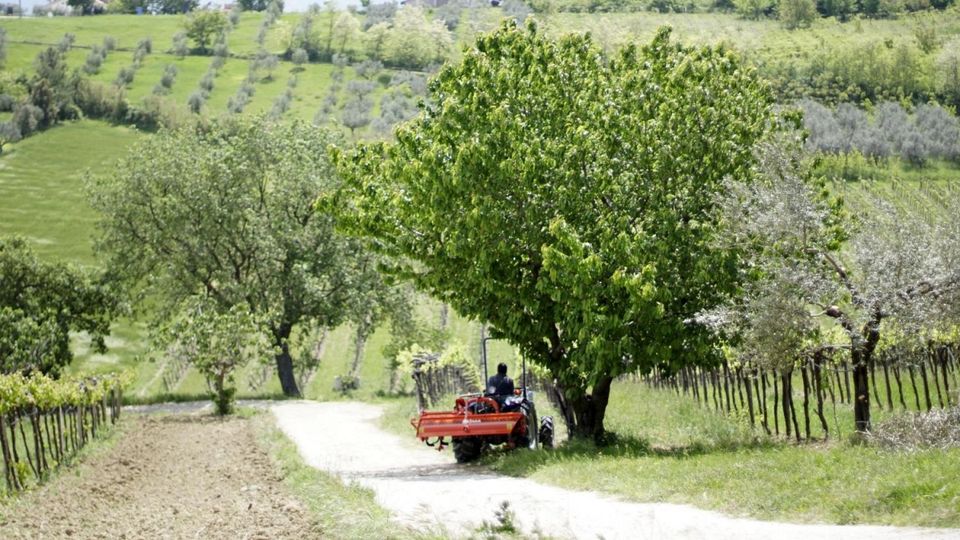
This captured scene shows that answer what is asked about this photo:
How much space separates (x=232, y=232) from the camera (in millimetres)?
51719

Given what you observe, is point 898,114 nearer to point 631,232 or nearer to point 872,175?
point 872,175

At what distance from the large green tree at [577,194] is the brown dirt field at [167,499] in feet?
20.1

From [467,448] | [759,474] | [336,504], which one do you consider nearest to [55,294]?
[467,448]

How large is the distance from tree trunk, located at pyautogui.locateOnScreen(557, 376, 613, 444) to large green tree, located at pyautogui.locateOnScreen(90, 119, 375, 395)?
91.4 ft

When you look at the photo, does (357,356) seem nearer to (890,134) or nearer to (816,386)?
(816,386)

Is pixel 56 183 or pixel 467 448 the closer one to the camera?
pixel 467 448

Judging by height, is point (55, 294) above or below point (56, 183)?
above

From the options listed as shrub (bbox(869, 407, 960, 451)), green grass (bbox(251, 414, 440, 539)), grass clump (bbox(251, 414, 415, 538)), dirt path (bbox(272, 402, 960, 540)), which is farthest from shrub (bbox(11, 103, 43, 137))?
shrub (bbox(869, 407, 960, 451))

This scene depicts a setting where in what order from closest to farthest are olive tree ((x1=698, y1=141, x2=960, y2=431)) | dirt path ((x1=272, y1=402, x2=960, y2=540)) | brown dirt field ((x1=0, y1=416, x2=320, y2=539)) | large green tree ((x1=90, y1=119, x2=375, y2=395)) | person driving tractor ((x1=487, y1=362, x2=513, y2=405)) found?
dirt path ((x1=272, y1=402, x2=960, y2=540)) < brown dirt field ((x1=0, y1=416, x2=320, y2=539)) < olive tree ((x1=698, y1=141, x2=960, y2=431)) < person driving tractor ((x1=487, y1=362, x2=513, y2=405)) < large green tree ((x1=90, y1=119, x2=375, y2=395))

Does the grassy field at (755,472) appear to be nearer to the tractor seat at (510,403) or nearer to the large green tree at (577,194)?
the tractor seat at (510,403)

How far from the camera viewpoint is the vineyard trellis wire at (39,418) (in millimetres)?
21641

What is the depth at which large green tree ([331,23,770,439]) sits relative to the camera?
21500 mm

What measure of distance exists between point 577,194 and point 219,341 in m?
22.0

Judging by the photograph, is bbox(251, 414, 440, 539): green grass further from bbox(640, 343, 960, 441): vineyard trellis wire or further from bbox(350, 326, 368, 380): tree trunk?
bbox(350, 326, 368, 380): tree trunk
